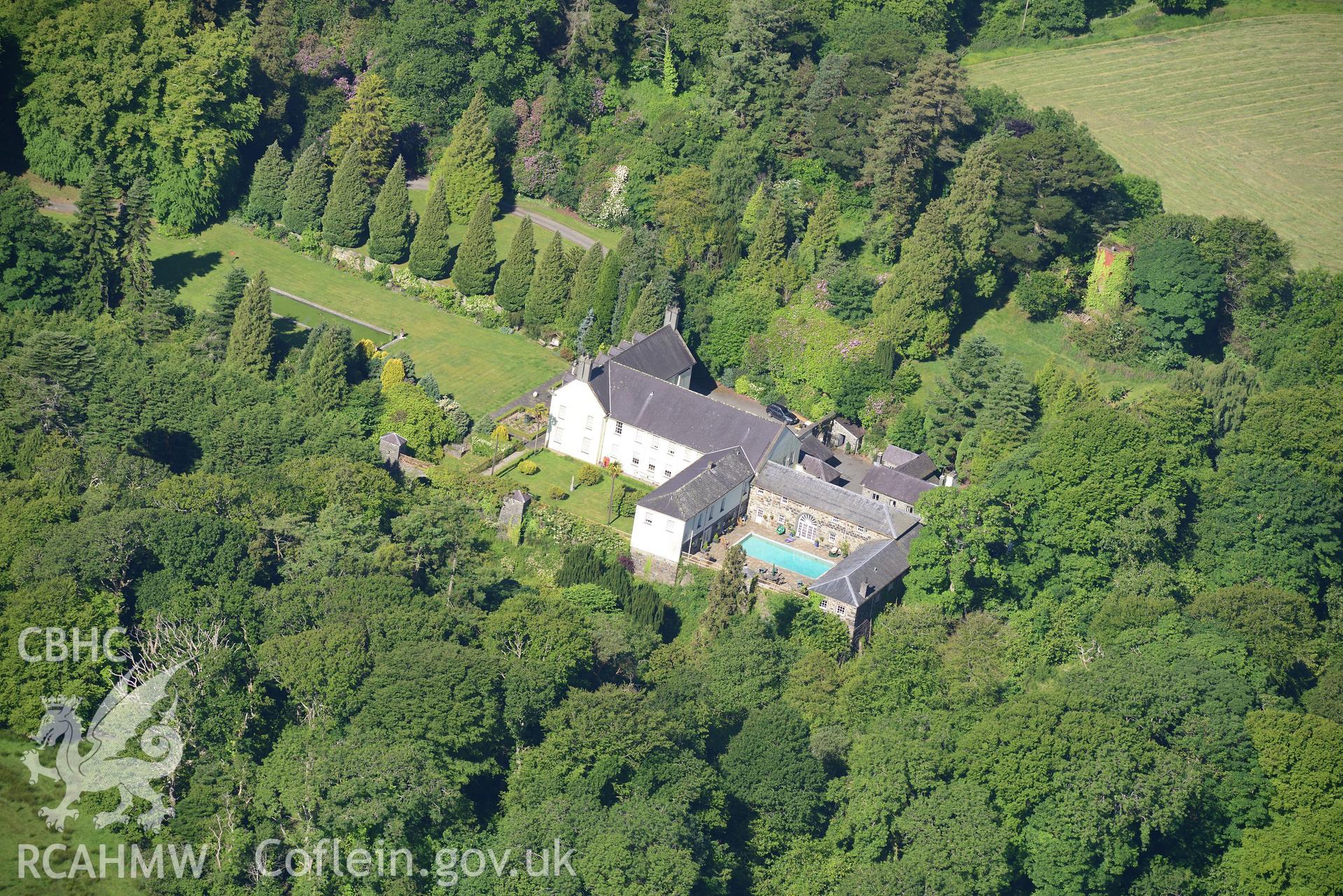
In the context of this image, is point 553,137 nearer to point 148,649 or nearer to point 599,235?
point 599,235

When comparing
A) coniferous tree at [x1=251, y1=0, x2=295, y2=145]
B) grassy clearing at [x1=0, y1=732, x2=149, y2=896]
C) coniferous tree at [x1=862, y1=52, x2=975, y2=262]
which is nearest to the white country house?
coniferous tree at [x1=862, y1=52, x2=975, y2=262]

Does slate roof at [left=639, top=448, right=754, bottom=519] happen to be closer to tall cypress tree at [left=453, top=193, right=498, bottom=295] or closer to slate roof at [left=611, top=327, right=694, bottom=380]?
slate roof at [left=611, top=327, right=694, bottom=380]

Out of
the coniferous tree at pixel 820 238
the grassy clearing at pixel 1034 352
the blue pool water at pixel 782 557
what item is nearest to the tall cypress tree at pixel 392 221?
the coniferous tree at pixel 820 238

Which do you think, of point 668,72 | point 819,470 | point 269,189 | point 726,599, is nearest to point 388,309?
point 269,189

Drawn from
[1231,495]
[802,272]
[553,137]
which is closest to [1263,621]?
[1231,495]

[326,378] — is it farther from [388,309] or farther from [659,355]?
[659,355]

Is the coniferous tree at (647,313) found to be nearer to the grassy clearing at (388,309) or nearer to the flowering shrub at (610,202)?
the grassy clearing at (388,309)

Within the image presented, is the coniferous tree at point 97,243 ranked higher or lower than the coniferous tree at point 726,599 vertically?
higher
